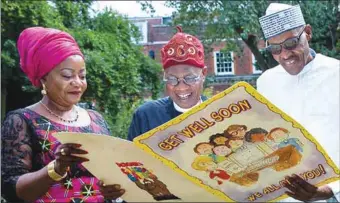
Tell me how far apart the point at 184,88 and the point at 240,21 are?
9.20m

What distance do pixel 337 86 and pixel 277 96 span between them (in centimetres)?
37

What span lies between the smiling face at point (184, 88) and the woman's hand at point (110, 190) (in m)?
0.52

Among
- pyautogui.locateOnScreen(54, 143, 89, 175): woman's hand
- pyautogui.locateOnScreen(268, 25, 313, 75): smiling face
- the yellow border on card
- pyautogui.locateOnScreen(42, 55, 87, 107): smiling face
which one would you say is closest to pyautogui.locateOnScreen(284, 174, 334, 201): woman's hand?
the yellow border on card

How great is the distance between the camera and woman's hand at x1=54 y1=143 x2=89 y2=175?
2.12m

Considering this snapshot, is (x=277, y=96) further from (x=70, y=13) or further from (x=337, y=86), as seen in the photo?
(x=70, y=13)

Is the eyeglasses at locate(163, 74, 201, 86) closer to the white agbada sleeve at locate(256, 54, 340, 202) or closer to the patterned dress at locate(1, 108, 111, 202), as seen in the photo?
the patterned dress at locate(1, 108, 111, 202)

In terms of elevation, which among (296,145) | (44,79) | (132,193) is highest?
(44,79)

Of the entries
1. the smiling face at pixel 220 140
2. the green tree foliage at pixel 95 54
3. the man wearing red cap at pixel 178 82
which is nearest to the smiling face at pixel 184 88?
the man wearing red cap at pixel 178 82

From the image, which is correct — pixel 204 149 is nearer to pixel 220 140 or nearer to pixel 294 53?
pixel 220 140

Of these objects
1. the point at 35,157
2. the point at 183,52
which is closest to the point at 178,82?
the point at 183,52

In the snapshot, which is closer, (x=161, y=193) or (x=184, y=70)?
(x=161, y=193)

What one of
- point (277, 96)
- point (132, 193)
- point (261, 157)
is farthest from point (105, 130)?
point (277, 96)

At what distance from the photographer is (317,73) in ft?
9.92

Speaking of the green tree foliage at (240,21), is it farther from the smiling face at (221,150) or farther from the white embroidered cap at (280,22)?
the smiling face at (221,150)
